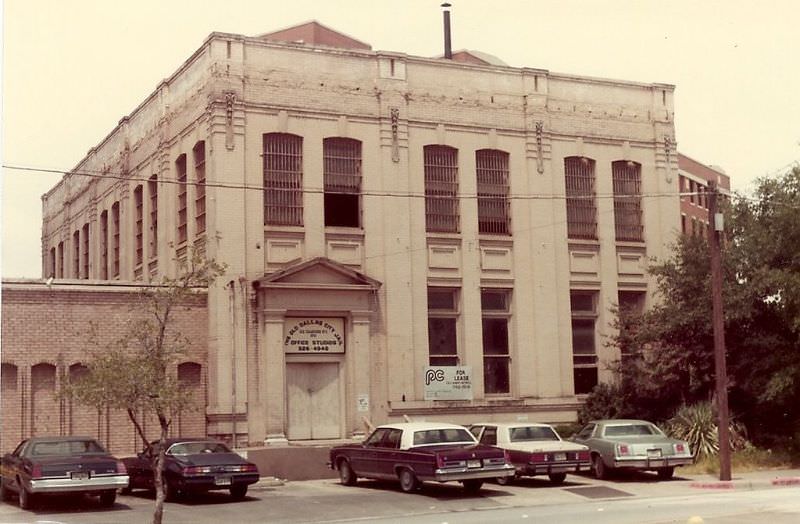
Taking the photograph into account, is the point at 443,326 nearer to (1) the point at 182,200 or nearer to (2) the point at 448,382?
(2) the point at 448,382

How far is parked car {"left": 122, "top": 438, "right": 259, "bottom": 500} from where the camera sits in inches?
927

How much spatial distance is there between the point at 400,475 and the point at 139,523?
6.56 metres

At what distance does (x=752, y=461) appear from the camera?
3081cm

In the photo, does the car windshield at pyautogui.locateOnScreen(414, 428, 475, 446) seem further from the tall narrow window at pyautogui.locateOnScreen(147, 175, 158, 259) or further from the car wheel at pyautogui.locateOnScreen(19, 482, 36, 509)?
the tall narrow window at pyautogui.locateOnScreen(147, 175, 158, 259)

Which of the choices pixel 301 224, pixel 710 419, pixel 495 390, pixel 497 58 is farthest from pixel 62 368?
pixel 497 58

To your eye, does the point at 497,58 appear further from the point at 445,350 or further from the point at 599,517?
the point at 599,517

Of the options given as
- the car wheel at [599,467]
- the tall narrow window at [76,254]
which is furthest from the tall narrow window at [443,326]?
the tall narrow window at [76,254]

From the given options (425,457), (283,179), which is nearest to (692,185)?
(283,179)

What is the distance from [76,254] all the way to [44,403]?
55.8ft

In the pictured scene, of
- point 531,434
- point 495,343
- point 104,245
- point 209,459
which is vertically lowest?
point 209,459

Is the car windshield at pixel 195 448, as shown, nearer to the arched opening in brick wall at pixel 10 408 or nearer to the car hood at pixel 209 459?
the car hood at pixel 209 459

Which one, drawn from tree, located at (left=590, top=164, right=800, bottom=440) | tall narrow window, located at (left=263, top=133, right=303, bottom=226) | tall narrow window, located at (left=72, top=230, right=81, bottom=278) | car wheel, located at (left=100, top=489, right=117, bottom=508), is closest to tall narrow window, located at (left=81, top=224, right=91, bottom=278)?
tall narrow window, located at (left=72, top=230, right=81, bottom=278)

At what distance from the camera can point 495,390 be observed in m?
34.6

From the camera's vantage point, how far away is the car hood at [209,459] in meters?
23.8
